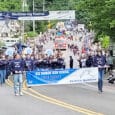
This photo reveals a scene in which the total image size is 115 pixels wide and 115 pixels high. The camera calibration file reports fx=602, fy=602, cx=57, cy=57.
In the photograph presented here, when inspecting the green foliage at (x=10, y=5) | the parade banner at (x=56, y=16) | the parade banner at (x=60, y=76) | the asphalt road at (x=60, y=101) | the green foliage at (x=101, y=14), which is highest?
the green foliage at (x=10, y=5)

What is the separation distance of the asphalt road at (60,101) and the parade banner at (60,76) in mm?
425

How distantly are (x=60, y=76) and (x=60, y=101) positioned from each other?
4589 millimetres

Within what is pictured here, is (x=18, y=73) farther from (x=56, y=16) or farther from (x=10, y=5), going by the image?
(x=10, y=5)

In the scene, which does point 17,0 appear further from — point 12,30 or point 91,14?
point 91,14

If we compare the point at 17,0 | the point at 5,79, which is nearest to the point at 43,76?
the point at 5,79

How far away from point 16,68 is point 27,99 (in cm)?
180

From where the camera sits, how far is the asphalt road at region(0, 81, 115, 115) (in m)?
18.0

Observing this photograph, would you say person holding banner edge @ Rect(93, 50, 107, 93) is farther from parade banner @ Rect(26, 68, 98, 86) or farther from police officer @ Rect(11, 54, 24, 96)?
police officer @ Rect(11, 54, 24, 96)

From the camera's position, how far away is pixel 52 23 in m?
120

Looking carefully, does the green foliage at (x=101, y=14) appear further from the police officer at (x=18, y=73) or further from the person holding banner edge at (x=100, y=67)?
the police officer at (x=18, y=73)

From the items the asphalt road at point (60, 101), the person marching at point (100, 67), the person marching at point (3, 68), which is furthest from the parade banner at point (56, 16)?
the person marching at point (100, 67)

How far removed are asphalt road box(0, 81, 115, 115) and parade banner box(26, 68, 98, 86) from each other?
0.43 metres

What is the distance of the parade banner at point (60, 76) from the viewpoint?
2497 centimetres

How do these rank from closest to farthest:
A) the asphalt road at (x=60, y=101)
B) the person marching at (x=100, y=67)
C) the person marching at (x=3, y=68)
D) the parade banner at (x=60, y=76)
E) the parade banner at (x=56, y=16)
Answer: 1. the asphalt road at (x=60, y=101)
2. the person marching at (x=100, y=67)
3. the parade banner at (x=60, y=76)
4. the person marching at (x=3, y=68)
5. the parade banner at (x=56, y=16)
